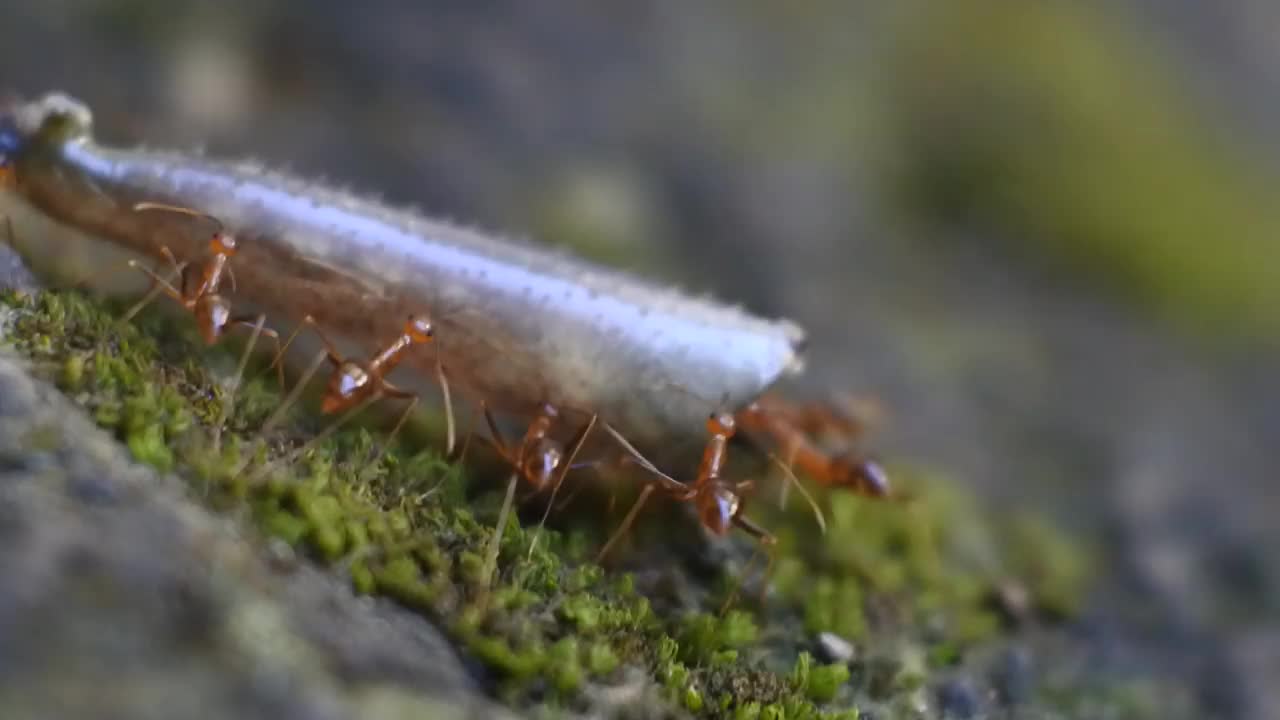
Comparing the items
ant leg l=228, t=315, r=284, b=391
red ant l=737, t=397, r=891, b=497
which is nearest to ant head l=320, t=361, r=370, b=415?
ant leg l=228, t=315, r=284, b=391

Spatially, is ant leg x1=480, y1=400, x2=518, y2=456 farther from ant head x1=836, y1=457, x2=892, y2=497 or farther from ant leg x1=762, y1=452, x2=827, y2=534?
ant head x1=836, y1=457, x2=892, y2=497


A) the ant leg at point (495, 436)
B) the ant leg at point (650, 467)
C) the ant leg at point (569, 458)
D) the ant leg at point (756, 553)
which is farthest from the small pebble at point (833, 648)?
the ant leg at point (495, 436)

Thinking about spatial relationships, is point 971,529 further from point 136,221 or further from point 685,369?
point 136,221

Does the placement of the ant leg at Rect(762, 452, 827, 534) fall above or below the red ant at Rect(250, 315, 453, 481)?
above

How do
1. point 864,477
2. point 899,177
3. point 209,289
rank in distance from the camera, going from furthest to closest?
point 899,177, point 864,477, point 209,289

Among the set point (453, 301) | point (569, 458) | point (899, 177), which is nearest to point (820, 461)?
point (569, 458)

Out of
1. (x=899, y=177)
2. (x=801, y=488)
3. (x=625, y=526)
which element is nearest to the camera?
(x=625, y=526)

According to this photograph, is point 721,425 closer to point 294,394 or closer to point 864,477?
point 864,477
